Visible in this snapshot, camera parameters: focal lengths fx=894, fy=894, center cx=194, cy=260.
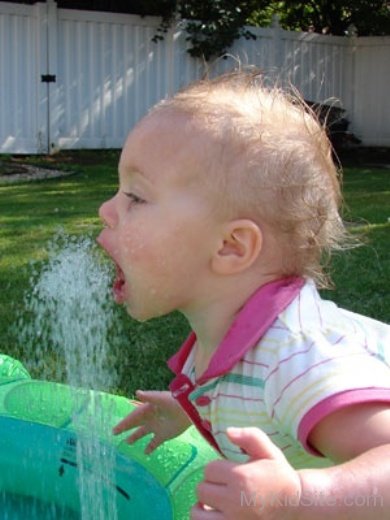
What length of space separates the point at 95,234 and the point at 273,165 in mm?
3741

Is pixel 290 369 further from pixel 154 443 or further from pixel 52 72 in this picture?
pixel 52 72

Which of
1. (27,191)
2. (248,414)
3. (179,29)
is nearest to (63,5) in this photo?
(179,29)

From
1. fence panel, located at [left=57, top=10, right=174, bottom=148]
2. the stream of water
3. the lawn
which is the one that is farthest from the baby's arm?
fence panel, located at [left=57, top=10, right=174, bottom=148]

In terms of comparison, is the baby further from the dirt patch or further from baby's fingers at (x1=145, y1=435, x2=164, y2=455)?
the dirt patch

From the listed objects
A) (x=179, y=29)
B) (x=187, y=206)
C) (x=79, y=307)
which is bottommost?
(x=79, y=307)

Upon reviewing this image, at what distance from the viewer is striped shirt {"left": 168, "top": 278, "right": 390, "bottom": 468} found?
1218 mm

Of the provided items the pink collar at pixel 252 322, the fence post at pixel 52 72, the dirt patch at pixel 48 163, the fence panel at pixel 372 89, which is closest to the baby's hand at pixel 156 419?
the pink collar at pixel 252 322

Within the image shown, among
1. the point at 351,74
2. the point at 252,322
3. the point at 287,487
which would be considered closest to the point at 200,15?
the point at 351,74

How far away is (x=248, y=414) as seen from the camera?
1370 mm

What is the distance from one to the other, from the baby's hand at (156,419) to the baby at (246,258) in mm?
301

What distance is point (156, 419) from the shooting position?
1882 millimetres

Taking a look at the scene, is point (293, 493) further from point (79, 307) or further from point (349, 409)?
point (79, 307)

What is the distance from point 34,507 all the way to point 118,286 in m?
1.00

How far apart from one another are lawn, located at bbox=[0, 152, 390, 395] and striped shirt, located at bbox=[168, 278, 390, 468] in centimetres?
143
